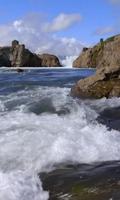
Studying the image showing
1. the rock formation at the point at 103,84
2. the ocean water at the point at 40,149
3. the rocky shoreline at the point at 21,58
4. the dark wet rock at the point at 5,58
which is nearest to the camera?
the ocean water at the point at 40,149

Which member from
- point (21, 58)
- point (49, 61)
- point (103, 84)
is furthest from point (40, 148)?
point (49, 61)

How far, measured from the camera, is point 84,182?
8.99 metres

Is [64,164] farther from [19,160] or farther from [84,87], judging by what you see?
[84,87]

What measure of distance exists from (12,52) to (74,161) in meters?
128

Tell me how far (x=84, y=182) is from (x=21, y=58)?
124472mm

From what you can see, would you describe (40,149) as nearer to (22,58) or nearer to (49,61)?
(22,58)

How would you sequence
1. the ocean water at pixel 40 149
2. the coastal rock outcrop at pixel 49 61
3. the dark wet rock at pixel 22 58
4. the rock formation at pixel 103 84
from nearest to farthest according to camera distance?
the ocean water at pixel 40 149, the rock formation at pixel 103 84, the dark wet rock at pixel 22 58, the coastal rock outcrop at pixel 49 61

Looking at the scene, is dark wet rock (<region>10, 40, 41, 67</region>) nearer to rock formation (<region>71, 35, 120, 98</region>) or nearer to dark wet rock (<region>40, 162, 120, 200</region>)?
rock formation (<region>71, 35, 120, 98</region>)

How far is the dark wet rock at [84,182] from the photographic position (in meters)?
8.27

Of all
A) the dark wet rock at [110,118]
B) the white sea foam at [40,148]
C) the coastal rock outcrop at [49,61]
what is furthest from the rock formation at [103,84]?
the coastal rock outcrop at [49,61]

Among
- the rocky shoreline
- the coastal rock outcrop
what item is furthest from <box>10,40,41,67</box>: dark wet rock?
the coastal rock outcrop

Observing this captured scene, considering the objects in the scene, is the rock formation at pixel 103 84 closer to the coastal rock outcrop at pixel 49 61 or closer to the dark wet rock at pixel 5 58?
the coastal rock outcrop at pixel 49 61

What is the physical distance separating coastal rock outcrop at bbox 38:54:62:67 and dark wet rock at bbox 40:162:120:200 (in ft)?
414

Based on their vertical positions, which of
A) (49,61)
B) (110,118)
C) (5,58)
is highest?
(110,118)
